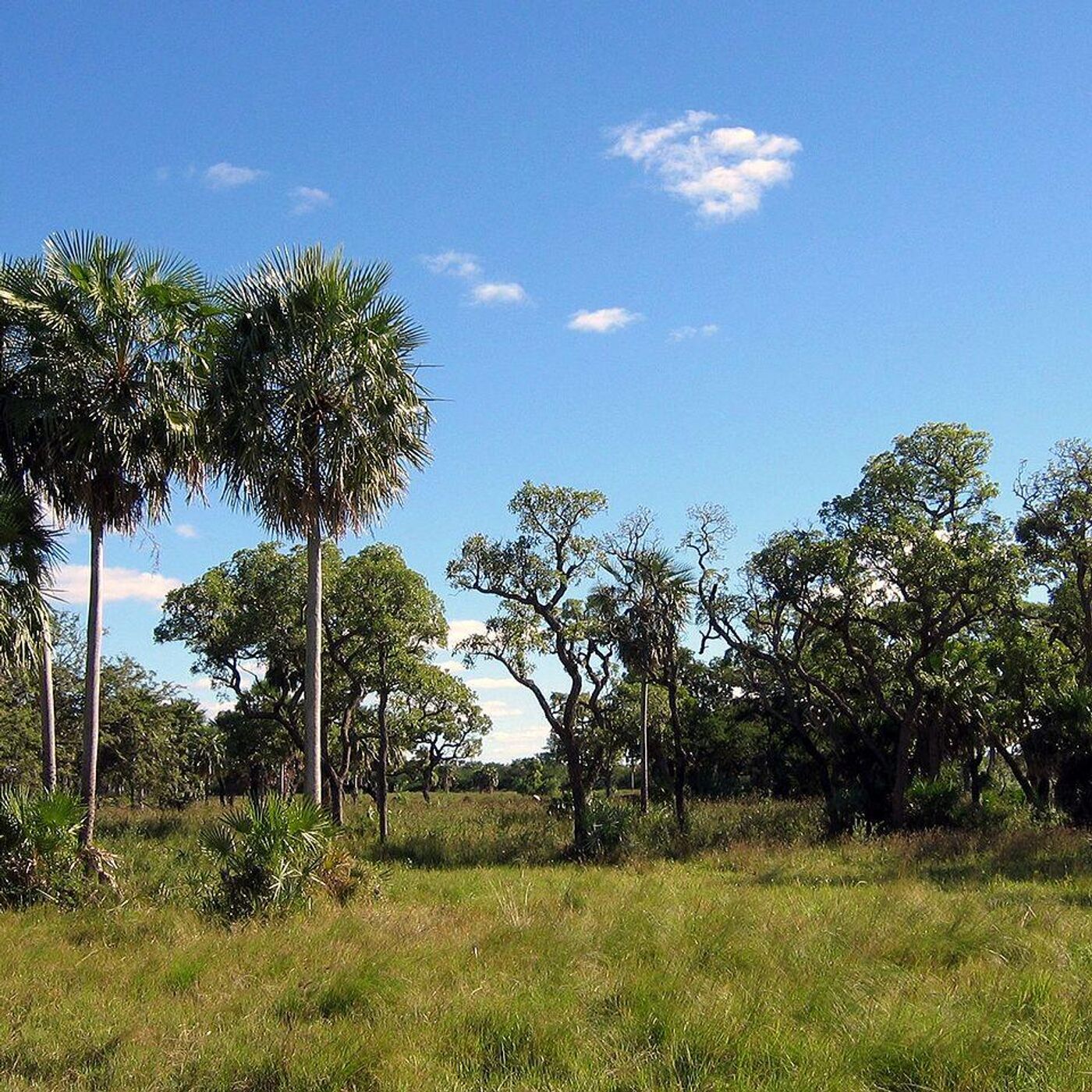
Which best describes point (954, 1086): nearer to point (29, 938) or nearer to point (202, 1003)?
point (202, 1003)

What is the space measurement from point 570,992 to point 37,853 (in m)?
9.56

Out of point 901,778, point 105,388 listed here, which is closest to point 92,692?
point 105,388

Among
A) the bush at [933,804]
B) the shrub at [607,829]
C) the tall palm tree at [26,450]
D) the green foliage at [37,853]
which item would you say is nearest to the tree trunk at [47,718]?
the tall palm tree at [26,450]

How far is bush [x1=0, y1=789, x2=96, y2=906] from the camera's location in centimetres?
1412

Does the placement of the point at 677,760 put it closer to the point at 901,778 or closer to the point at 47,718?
the point at 901,778

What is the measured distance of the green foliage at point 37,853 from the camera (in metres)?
14.1

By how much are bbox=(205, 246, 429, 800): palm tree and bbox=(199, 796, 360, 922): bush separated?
1327 mm

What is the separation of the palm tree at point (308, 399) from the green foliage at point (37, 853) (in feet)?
11.6

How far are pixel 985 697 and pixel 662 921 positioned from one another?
20.5 meters

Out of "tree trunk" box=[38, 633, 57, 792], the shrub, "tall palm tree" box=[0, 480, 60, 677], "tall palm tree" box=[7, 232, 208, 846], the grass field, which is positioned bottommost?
the shrub

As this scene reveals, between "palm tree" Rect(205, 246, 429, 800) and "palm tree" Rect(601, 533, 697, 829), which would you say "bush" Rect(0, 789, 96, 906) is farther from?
"palm tree" Rect(601, 533, 697, 829)

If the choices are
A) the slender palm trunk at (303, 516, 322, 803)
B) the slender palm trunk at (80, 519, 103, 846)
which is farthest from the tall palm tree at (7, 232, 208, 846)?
the slender palm trunk at (303, 516, 322, 803)

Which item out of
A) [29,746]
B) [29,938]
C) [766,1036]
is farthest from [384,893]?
[29,746]

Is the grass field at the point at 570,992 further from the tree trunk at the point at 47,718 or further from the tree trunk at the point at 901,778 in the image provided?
the tree trunk at the point at 901,778
